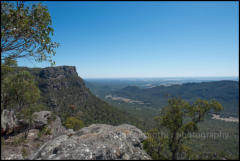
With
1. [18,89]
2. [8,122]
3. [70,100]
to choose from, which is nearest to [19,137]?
[8,122]

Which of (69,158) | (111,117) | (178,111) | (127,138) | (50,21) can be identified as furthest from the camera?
(111,117)

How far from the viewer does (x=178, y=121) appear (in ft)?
43.9

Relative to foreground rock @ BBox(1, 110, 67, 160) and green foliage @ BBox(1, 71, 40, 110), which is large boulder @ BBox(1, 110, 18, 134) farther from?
green foliage @ BBox(1, 71, 40, 110)

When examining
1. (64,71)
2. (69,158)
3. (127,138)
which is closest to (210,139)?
(127,138)

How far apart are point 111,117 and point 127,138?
238ft

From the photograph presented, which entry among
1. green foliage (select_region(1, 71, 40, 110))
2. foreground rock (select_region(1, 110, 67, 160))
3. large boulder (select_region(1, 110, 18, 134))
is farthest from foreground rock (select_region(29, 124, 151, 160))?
large boulder (select_region(1, 110, 18, 134))

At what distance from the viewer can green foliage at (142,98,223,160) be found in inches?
500

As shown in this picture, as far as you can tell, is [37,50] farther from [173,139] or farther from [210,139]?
[210,139]

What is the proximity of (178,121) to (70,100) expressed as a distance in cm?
8057

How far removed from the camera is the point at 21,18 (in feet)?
28.8

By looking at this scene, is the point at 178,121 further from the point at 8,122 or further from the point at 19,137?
the point at 8,122

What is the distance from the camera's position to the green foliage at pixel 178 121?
12.7 metres

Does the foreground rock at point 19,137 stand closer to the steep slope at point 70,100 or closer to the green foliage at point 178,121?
the green foliage at point 178,121

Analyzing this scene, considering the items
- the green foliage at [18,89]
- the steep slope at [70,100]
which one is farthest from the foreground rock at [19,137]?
the steep slope at [70,100]
